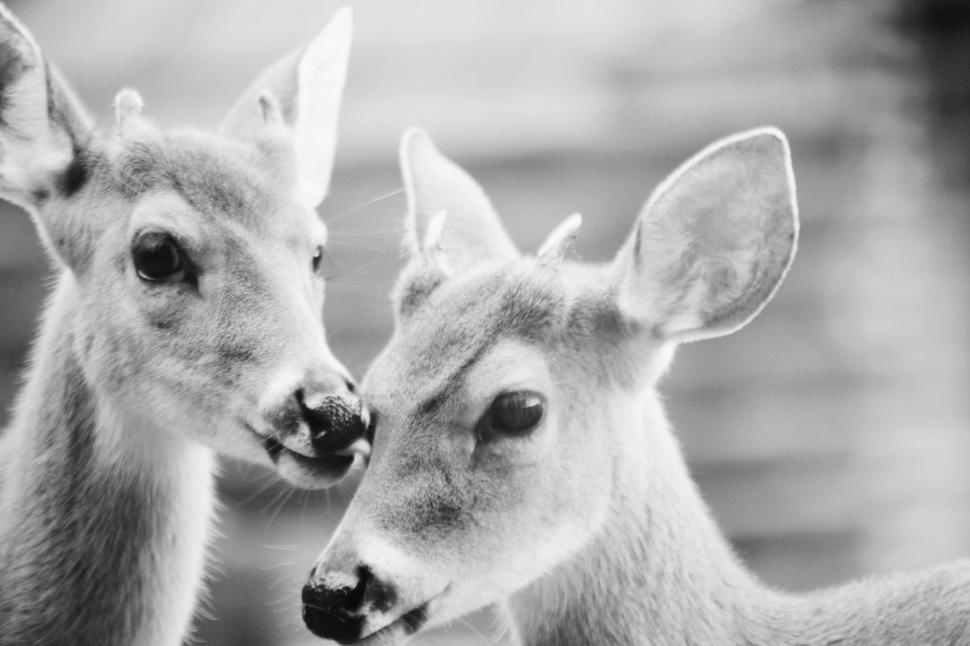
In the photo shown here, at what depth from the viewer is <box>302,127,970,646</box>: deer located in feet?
2.57

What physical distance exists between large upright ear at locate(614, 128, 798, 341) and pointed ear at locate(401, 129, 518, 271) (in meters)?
0.18

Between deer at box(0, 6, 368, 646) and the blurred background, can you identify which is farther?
the blurred background

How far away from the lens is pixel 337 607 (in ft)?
2.32

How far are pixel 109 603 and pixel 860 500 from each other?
195 centimetres

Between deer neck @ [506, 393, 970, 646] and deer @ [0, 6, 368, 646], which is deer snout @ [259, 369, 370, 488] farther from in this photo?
deer neck @ [506, 393, 970, 646]

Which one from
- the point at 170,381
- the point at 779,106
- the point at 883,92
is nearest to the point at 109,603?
the point at 170,381

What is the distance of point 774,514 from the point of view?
7.90ft

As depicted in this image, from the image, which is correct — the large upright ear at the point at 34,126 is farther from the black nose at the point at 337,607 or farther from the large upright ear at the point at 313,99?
the black nose at the point at 337,607

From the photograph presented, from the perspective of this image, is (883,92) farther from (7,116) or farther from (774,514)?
(7,116)

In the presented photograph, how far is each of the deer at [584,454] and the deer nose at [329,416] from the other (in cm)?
8

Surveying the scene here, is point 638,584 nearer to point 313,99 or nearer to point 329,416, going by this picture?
point 329,416

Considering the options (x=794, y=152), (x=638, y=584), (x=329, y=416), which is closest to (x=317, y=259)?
(x=329, y=416)

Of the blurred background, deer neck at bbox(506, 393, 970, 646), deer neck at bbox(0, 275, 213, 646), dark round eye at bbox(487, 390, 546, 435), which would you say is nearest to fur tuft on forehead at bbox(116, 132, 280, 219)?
deer neck at bbox(0, 275, 213, 646)

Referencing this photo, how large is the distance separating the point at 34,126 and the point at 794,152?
1.82 m
